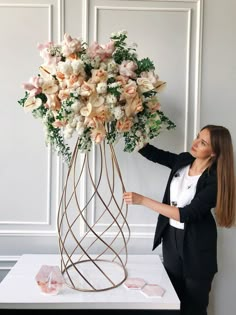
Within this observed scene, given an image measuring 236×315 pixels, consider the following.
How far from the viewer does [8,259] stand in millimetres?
2102

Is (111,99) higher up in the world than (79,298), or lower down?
higher up

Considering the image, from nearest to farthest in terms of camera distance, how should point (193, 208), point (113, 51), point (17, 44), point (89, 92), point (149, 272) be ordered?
1. point (89, 92)
2. point (113, 51)
3. point (193, 208)
4. point (149, 272)
5. point (17, 44)

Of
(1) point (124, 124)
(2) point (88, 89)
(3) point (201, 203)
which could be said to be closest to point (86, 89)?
(2) point (88, 89)

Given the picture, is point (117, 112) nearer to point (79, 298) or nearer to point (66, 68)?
point (66, 68)

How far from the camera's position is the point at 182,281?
Answer: 1880 millimetres

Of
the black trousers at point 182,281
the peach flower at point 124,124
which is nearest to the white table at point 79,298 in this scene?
the black trousers at point 182,281

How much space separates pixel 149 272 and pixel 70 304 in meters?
0.49

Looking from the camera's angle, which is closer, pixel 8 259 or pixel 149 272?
pixel 149 272

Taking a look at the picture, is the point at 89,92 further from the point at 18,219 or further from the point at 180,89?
the point at 18,219

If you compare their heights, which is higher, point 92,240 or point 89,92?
point 89,92

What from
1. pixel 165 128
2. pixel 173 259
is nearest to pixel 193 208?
A: pixel 173 259

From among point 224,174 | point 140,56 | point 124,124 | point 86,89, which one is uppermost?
point 140,56

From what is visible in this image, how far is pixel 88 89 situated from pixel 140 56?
78cm

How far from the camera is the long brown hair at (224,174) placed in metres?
1.69
